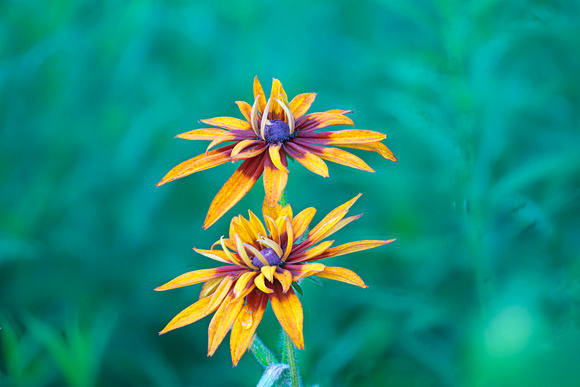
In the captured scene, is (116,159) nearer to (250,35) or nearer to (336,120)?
(250,35)

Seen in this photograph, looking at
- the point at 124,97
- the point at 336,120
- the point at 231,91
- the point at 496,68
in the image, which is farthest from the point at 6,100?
the point at 496,68

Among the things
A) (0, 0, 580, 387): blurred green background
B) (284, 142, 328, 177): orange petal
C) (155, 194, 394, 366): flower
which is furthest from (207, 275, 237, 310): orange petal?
(0, 0, 580, 387): blurred green background

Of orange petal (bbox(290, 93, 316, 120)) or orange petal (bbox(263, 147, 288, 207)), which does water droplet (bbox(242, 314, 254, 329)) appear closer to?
orange petal (bbox(263, 147, 288, 207))

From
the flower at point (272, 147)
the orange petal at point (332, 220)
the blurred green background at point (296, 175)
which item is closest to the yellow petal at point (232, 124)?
the flower at point (272, 147)

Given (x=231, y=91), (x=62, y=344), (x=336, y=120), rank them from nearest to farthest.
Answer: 1. (x=336, y=120)
2. (x=62, y=344)
3. (x=231, y=91)

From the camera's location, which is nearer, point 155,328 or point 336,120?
point 336,120

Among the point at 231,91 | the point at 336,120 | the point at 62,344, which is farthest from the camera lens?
the point at 231,91

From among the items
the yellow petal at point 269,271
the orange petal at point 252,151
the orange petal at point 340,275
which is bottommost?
the yellow petal at point 269,271

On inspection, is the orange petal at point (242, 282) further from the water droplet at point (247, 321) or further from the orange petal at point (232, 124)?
the orange petal at point (232, 124)
